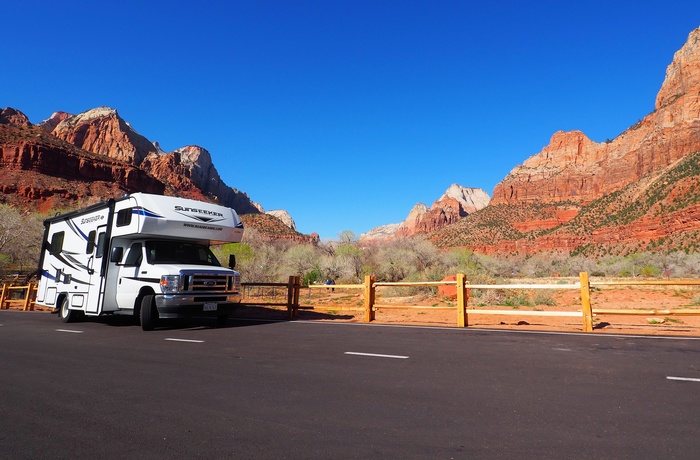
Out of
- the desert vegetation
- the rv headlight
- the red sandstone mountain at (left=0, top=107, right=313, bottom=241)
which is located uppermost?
the red sandstone mountain at (left=0, top=107, right=313, bottom=241)

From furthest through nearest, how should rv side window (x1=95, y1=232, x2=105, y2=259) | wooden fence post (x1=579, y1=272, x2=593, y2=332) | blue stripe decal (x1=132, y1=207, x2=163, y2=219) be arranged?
rv side window (x1=95, y1=232, x2=105, y2=259) < blue stripe decal (x1=132, y1=207, x2=163, y2=219) < wooden fence post (x1=579, y1=272, x2=593, y2=332)

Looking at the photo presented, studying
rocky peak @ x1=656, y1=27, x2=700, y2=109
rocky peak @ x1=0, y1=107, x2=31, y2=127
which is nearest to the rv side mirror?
rocky peak @ x1=0, y1=107, x2=31, y2=127

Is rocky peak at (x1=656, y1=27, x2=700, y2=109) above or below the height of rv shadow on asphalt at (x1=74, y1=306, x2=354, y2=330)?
above

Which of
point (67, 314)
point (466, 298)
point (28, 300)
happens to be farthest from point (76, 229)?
point (466, 298)

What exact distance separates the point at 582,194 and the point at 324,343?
15833cm

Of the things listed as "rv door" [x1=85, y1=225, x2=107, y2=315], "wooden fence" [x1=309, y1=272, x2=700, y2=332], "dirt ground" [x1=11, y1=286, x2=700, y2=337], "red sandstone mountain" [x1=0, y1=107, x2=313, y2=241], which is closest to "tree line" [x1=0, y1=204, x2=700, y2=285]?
"dirt ground" [x1=11, y1=286, x2=700, y2=337]

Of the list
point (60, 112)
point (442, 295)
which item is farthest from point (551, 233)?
point (60, 112)

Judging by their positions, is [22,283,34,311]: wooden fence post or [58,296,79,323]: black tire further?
[22,283,34,311]: wooden fence post

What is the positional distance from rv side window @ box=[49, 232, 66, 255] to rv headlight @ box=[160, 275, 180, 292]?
7.22 metres

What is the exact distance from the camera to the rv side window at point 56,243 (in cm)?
1551

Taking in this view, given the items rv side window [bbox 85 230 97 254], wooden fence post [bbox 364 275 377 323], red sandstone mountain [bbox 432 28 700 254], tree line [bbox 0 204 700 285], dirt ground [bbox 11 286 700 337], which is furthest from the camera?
red sandstone mountain [bbox 432 28 700 254]

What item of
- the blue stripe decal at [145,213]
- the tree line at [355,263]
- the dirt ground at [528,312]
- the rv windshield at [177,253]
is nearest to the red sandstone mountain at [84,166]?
the tree line at [355,263]

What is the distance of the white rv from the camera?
1128 cm

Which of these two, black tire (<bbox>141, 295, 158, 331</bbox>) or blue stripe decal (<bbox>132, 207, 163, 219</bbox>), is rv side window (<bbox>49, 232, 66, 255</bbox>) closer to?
blue stripe decal (<bbox>132, 207, 163, 219</bbox>)
